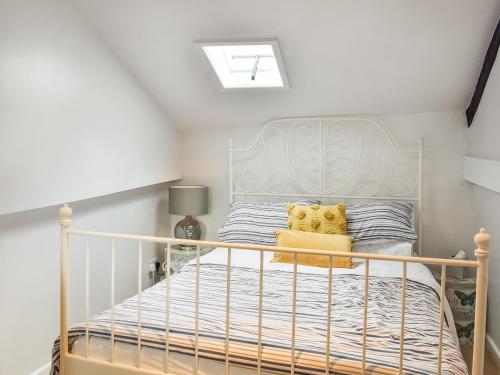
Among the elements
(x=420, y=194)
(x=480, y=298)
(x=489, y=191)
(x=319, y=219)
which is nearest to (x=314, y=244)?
(x=319, y=219)

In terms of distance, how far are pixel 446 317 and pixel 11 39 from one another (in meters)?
2.37

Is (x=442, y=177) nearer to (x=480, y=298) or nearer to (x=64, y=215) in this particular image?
(x=480, y=298)

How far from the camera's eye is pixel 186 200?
11.7ft

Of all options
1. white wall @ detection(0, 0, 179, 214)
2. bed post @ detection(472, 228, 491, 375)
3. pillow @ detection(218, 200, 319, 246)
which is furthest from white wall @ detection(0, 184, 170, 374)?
bed post @ detection(472, 228, 491, 375)

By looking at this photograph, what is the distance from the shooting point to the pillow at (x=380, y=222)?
302 centimetres

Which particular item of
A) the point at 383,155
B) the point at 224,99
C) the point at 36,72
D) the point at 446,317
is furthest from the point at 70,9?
the point at 446,317

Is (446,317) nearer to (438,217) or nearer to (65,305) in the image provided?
(438,217)

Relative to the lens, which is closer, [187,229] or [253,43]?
[253,43]

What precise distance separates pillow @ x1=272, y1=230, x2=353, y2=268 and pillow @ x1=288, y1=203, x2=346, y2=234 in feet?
0.37

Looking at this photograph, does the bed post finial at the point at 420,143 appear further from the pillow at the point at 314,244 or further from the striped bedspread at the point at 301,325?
the striped bedspread at the point at 301,325

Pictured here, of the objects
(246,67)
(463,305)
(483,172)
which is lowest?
(463,305)

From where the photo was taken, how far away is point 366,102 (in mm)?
3328

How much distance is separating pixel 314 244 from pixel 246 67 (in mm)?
1335

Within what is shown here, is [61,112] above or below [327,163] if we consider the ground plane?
above
